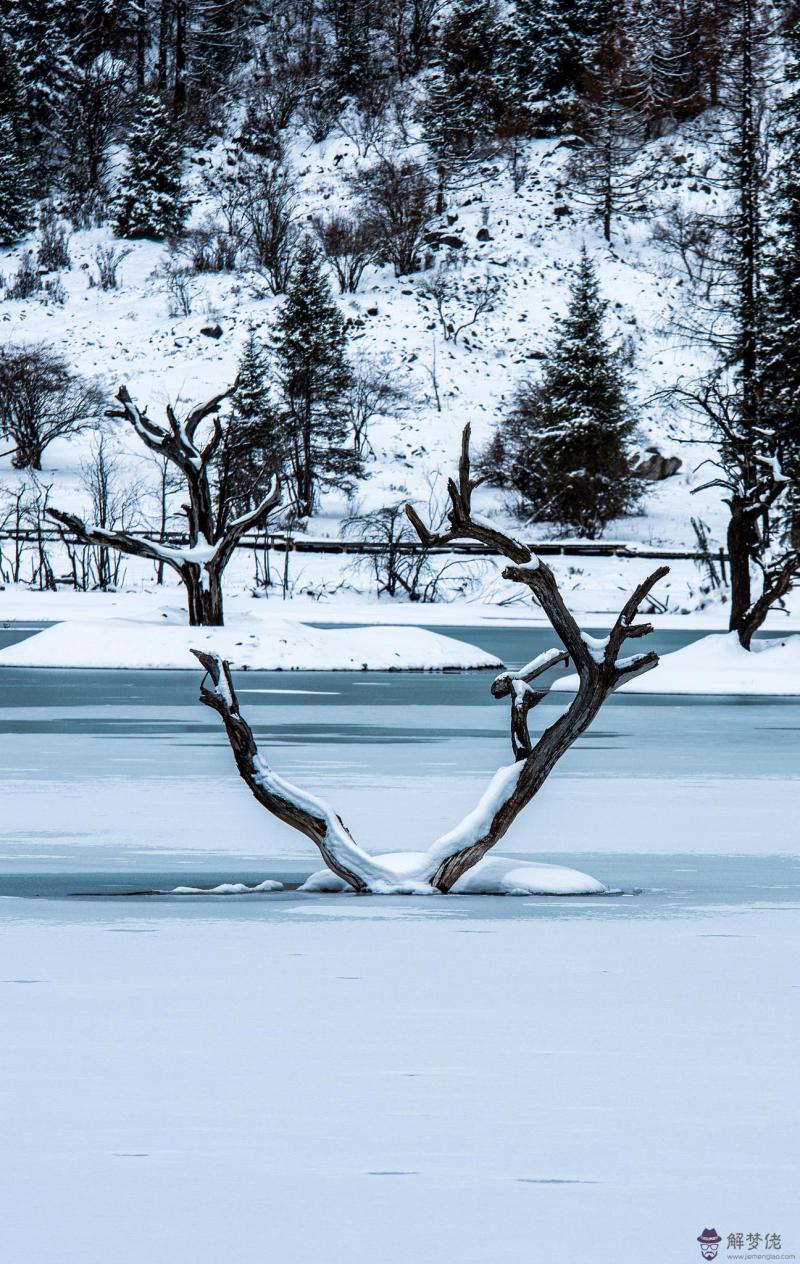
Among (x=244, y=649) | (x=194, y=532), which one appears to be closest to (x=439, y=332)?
(x=194, y=532)

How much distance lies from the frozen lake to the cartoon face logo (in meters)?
0.03

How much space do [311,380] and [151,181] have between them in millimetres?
22768

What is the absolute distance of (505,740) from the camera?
19.0 m

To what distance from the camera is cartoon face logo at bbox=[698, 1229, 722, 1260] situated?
4332 millimetres

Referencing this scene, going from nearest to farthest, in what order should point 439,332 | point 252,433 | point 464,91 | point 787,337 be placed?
1. point 787,337
2. point 252,433
3. point 439,332
4. point 464,91

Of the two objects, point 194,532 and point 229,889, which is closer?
point 229,889

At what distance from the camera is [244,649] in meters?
30.7

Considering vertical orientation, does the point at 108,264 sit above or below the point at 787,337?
above

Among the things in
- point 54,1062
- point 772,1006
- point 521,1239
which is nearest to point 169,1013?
point 54,1062

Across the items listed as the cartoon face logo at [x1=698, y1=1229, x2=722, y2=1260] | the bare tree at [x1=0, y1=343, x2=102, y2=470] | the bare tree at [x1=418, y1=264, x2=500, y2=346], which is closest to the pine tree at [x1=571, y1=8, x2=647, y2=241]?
the bare tree at [x1=418, y1=264, x2=500, y2=346]

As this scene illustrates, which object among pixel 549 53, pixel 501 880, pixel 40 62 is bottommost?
pixel 501 880

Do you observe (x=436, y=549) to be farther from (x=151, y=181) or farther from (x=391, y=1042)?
(x=391, y=1042)

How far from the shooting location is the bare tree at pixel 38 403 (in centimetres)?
6931

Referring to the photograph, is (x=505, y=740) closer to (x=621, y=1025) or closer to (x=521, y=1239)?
(x=621, y=1025)
